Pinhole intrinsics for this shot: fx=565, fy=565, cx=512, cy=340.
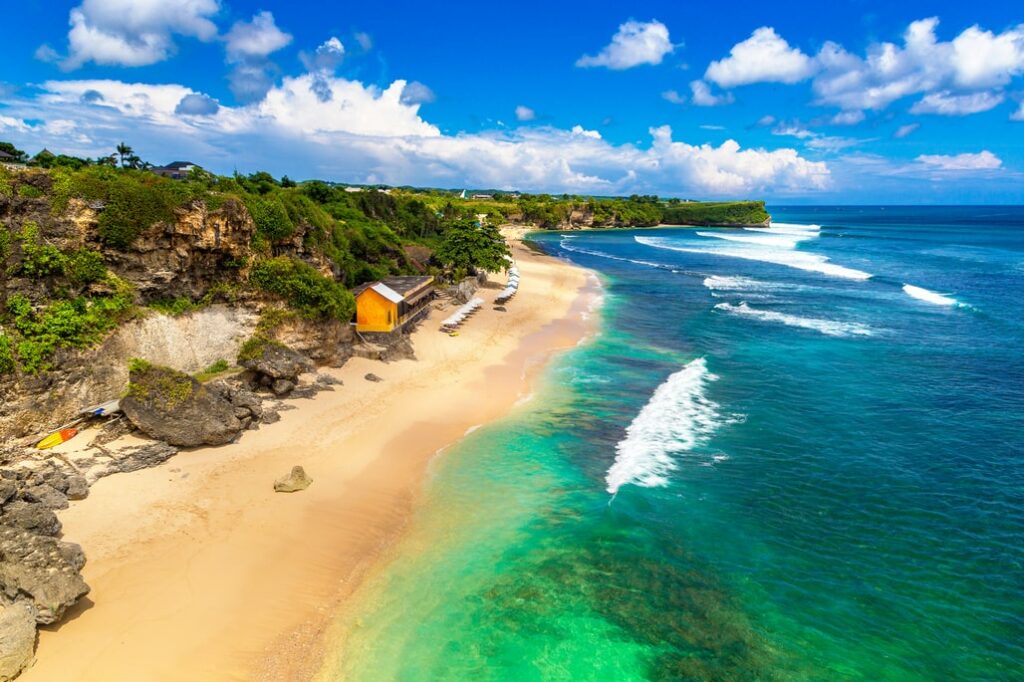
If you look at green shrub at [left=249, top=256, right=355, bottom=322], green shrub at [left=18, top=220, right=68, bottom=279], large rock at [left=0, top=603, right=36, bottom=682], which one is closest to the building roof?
green shrub at [left=249, top=256, right=355, bottom=322]

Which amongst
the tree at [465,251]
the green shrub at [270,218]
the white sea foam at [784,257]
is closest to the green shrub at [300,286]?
Result: the green shrub at [270,218]

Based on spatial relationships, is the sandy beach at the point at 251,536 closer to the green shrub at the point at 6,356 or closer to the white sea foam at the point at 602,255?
the green shrub at the point at 6,356

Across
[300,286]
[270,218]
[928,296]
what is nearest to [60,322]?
[300,286]

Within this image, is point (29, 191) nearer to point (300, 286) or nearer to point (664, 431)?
point (300, 286)

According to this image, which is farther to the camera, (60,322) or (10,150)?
(10,150)

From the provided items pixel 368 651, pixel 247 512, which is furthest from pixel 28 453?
pixel 368 651

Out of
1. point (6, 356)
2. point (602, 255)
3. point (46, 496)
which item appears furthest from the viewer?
point (602, 255)

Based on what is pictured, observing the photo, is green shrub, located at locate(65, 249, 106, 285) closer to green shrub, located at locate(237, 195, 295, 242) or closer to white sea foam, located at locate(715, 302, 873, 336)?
green shrub, located at locate(237, 195, 295, 242)

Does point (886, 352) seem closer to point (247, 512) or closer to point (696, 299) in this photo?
point (696, 299)
